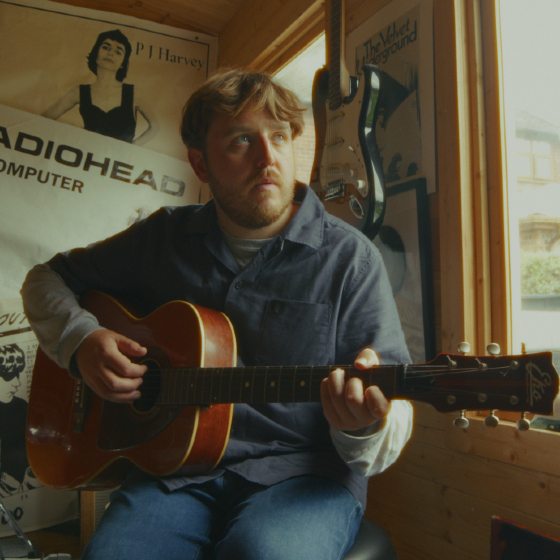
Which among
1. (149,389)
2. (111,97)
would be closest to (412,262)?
(149,389)

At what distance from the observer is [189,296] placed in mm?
1242

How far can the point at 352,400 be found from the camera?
76 centimetres

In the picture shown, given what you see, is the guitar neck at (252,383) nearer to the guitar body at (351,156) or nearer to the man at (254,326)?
the man at (254,326)

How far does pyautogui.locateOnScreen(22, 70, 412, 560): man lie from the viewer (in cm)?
88

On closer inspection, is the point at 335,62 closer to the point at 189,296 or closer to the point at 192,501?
the point at 189,296

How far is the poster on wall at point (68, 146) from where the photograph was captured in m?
2.21

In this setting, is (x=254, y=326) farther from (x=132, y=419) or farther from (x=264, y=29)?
(x=264, y=29)

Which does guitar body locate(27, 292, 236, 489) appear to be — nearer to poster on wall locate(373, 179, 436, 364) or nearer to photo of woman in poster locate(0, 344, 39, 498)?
poster on wall locate(373, 179, 436, 364)

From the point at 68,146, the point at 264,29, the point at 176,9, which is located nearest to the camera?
the point at 264,29

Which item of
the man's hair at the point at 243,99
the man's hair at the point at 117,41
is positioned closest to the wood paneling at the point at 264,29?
the man's hair at the point at 117,41

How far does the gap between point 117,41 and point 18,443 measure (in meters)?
2.11

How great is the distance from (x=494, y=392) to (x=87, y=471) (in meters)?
1.00

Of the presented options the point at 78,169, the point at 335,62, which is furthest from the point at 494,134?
the point at 78,169

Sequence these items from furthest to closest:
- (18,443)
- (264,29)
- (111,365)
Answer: (264,29), (18,443), (111,365)
